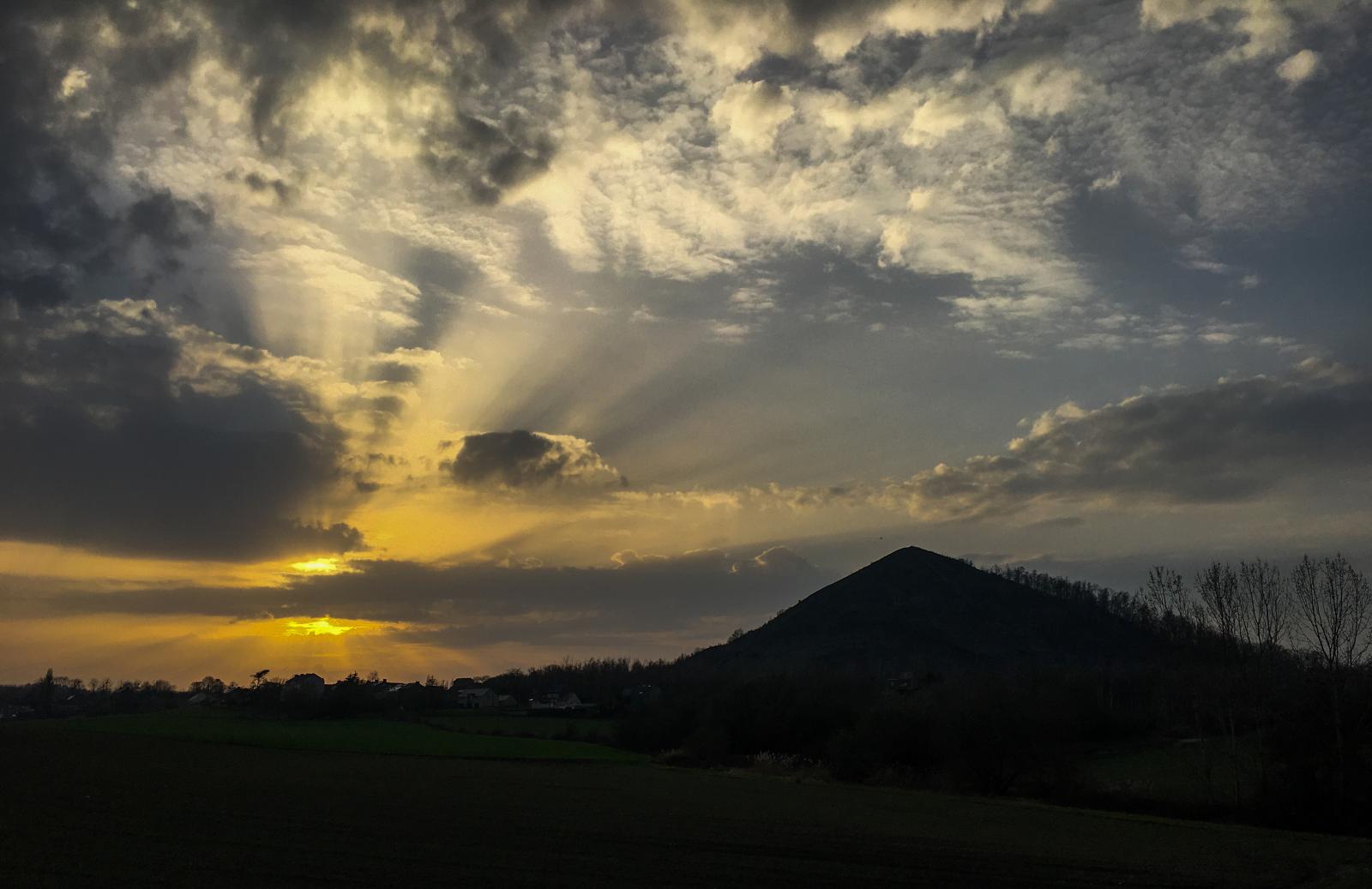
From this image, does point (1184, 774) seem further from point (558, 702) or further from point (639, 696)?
point (558, 702)

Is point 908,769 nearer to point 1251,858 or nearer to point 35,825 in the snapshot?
point 1251,858

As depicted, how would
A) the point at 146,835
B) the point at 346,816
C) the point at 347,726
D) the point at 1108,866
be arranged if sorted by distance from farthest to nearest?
the point at 347,726 → the point at 346,816 → the point at 1108,866 → the point at 146,835

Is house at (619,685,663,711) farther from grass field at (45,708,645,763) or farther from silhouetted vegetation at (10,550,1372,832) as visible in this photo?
grass field at (45,708,645,763)

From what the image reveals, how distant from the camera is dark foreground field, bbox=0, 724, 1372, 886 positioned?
23688mm

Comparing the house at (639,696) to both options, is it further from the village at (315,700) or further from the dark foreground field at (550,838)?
the dark foreground field at (550,838)

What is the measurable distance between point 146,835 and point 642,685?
175099 mm

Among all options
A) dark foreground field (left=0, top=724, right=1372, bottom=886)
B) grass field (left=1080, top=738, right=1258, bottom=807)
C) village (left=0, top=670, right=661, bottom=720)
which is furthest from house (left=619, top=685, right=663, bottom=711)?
dark foreground field (left=0, top=724, right=1372, bottom=886)

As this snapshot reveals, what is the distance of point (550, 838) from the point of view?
31438 millimetres

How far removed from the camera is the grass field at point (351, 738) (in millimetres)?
87750

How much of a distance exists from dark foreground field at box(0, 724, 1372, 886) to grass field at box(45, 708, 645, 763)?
95.4 ft

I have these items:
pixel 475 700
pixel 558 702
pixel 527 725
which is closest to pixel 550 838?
pixel 527 725

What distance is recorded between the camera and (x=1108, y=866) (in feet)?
100

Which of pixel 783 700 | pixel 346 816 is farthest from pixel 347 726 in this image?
pixel 346 816

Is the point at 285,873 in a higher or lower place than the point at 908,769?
higher
